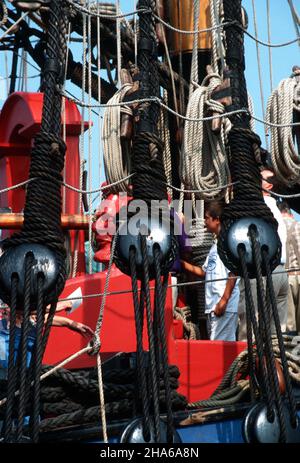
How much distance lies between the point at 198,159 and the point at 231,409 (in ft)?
6.28

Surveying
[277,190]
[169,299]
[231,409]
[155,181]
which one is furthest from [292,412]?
[277,190]

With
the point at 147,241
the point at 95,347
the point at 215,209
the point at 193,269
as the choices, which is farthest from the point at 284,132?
the point at 95,347

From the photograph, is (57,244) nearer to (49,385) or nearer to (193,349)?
(49,385)

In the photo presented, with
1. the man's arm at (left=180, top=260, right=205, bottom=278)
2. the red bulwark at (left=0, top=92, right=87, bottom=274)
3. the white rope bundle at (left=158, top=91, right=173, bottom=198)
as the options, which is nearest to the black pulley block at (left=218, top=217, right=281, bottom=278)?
the man's arm at (left=180, top=260, right=205, bottom=278)

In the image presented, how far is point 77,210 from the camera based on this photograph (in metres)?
6.99

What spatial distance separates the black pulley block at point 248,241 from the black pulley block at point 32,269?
0.69 m

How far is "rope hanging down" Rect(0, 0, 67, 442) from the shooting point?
268 centimetres

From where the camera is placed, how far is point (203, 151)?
5.00 metres

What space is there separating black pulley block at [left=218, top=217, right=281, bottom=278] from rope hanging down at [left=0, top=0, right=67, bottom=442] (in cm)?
67

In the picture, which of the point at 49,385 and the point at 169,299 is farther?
the point at 169,299

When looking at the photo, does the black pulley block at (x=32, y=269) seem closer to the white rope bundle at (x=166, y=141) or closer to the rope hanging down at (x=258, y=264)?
the rope hanging down at (x=258, y=264)

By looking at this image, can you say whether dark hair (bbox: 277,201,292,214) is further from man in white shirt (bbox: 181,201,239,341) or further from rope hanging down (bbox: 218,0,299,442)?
rope hanging down (bbox: 218,0,299,442)

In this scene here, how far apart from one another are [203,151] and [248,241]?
6.94 ft

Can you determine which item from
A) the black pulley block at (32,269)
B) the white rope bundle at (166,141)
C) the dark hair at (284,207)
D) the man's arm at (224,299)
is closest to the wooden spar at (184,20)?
the white rope bundle at (166,141)
